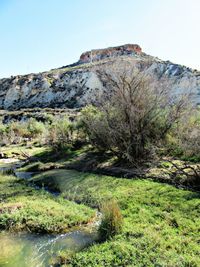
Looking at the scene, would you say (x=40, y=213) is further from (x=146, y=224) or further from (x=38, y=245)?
(x=146, y=224)

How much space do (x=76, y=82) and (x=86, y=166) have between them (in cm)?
9487

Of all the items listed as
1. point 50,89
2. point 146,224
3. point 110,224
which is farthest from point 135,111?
point 50,89

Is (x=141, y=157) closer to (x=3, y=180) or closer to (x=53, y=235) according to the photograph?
(x=3, y=180)

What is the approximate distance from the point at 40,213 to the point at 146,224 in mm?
5660

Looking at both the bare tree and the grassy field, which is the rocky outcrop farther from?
the grassy field

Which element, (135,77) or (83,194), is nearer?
(83,194)

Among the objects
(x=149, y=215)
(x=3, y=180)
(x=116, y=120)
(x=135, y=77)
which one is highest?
(x=135, y=77)

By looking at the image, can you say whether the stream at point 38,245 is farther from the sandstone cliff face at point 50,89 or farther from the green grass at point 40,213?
the sandstone cliff face at point 50,89

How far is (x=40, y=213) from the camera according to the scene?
610 inches

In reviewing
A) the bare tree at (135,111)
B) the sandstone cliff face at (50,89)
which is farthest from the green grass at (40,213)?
the sandstone cliff face at (50,89)

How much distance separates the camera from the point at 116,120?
93.8 feet

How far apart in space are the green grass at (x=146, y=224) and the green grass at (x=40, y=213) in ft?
5.52

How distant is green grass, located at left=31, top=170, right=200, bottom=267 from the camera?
33.6 ft

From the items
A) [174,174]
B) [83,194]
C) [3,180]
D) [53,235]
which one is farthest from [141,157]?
[53,235]
